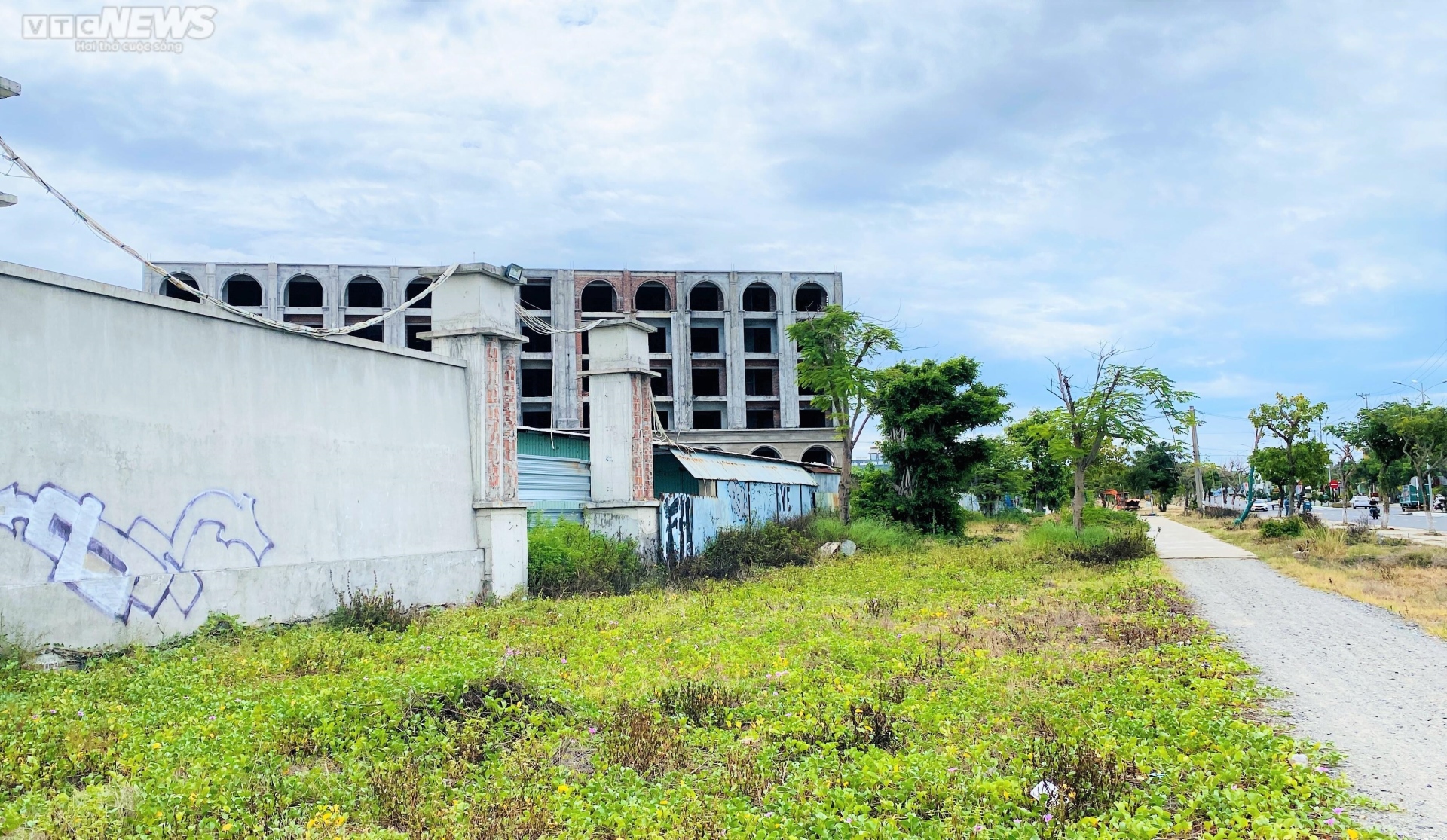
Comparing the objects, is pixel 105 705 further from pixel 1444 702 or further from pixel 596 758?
pixel 1444 702

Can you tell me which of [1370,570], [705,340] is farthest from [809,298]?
[1370,570]

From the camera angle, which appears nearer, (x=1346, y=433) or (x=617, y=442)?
(x=617, y=442)

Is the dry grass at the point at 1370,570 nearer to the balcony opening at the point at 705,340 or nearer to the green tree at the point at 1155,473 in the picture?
the balcony opening at the point at 705,340

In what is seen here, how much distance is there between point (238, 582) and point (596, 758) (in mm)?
5620

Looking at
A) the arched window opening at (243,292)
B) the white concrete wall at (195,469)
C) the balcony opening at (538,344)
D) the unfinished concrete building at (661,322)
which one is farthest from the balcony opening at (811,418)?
the white concrete wall at (195,469)

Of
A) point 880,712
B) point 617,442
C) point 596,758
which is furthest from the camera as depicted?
point 617,442

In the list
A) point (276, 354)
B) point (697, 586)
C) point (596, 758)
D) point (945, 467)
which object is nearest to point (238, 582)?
point (276, 354)

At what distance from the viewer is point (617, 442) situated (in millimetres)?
16016

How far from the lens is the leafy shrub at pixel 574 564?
13195 millimetres

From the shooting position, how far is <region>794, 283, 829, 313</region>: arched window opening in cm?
5106

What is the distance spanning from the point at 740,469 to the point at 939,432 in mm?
6108

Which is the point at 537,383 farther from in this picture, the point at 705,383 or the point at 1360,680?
the point at 1360,680

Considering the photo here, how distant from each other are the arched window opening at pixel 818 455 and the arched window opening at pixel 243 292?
2866 cm

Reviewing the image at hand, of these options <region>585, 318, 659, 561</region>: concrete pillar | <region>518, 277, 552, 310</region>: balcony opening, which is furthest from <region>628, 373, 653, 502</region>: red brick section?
<region>518, 277, 552, 310</region>: balcony opening
